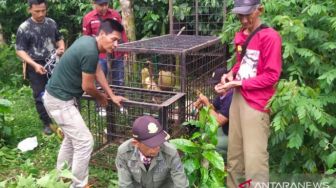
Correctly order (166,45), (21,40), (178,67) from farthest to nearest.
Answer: (21,40), (166,45), (178,67)

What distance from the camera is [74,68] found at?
382cm

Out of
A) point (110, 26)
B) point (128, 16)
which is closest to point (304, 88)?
point (110, 26)

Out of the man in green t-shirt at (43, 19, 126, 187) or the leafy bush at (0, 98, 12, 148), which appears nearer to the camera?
the man in green t-shirt at (43, 19, 126, 187)

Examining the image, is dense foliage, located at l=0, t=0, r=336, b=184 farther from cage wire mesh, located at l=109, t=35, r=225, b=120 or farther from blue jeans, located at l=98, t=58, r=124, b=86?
blue jeans, located at l=98, t=58, r=124, b=86

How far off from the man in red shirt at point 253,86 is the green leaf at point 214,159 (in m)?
0.19

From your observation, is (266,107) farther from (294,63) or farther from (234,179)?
(234,179)

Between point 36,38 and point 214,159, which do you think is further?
point 36,38

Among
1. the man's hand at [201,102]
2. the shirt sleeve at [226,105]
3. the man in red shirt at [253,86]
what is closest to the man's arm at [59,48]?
the man's hand at [201,102]

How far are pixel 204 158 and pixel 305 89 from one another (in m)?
1.01

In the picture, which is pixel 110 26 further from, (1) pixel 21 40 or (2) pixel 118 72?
(1) pixel 21 40

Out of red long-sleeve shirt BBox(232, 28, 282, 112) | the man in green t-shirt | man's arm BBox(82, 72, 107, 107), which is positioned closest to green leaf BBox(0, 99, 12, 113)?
the man in green t-shirt

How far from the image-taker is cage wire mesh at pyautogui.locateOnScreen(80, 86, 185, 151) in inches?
171

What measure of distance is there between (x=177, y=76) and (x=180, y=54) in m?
0.32

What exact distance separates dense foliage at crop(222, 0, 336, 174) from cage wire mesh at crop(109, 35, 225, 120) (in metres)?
0.92
